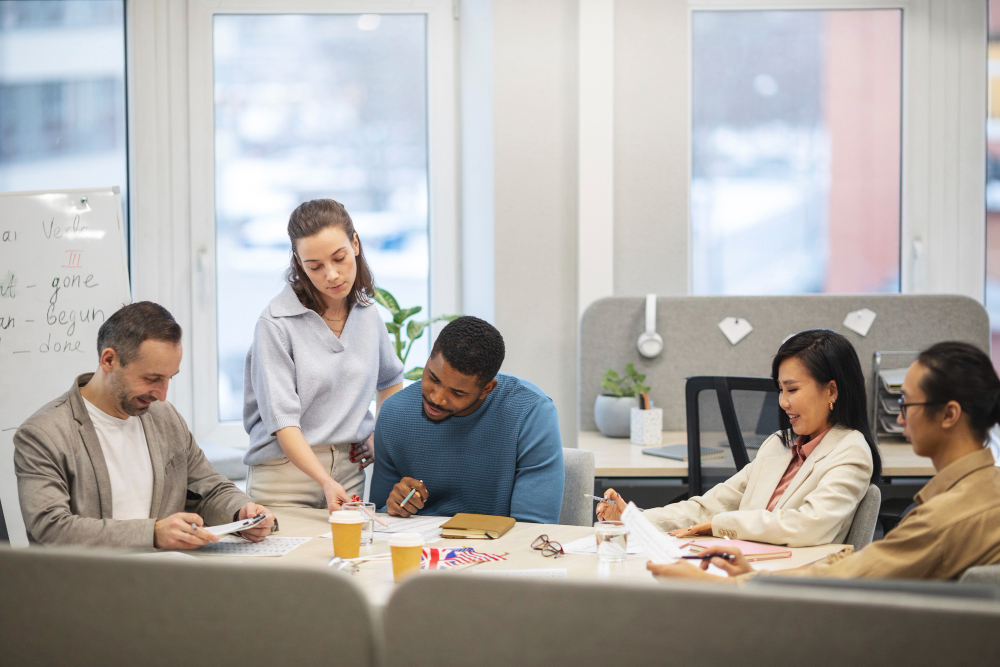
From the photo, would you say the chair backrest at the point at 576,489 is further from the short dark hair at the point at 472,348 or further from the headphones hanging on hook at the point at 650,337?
the headphones hanging on hook at the point at 650,337

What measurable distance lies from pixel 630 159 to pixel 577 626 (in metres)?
2.49

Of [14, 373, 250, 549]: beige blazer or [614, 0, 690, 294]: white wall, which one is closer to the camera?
[14, 373, 250, 549]: beige blazer

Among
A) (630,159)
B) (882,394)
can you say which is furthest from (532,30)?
(882,394)

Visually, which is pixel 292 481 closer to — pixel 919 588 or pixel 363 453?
pixel 363 453

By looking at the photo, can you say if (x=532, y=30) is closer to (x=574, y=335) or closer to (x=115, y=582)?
(x=574, y=335)

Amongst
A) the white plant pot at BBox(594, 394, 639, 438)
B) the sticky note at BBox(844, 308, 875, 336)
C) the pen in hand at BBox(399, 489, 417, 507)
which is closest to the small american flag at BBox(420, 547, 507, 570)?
the pen in hand at BBox(399, 489, 417, 507)

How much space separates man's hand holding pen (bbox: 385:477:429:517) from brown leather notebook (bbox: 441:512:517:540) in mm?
122

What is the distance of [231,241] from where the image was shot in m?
3.34

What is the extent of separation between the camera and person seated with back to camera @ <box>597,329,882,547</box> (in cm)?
154

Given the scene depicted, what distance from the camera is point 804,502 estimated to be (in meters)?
1.61

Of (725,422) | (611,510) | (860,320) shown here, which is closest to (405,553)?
(611,510)

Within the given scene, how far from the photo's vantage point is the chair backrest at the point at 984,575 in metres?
1.12

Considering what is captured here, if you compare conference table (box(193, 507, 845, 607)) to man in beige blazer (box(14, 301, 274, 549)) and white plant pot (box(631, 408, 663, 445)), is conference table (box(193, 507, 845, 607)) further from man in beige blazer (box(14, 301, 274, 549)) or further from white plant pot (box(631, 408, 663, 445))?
white plant pot (box(631, 408, 663, 445))

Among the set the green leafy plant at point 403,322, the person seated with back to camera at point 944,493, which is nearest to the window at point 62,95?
the green leafy plant at point 403,322
